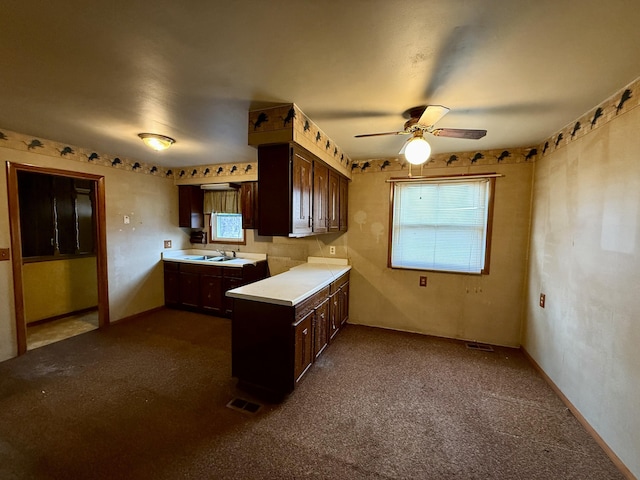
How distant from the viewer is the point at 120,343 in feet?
10.3

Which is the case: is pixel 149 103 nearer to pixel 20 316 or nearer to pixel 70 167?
pixel 70 167

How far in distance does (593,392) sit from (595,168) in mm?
1651

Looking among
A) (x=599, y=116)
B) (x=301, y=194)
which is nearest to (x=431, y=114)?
(x=301, y=194)

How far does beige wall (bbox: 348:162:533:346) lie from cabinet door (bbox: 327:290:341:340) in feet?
1.94

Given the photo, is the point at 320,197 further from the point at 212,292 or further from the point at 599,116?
the point at 212,292

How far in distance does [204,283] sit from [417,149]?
366 centimetres

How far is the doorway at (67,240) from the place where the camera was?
347 cm

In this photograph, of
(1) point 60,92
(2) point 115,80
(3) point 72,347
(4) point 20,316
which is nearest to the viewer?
(2) point 115,80

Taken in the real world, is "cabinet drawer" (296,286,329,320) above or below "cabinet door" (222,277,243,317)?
above

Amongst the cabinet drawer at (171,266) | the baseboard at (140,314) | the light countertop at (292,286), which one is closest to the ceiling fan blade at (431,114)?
the light countertop at (292,286)

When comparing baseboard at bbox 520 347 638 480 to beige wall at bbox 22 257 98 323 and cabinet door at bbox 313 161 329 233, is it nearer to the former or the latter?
cabinet door at bbox 313 161 329 233

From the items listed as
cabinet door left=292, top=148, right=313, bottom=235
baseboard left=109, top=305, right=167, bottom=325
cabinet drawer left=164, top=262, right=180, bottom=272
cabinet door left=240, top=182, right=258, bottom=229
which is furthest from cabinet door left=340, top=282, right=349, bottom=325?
baseboard left=109, top=305, right=167, bottom=325

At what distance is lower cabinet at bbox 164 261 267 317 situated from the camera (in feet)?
13.2

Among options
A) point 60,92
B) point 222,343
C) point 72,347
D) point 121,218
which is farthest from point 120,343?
point 60,92
